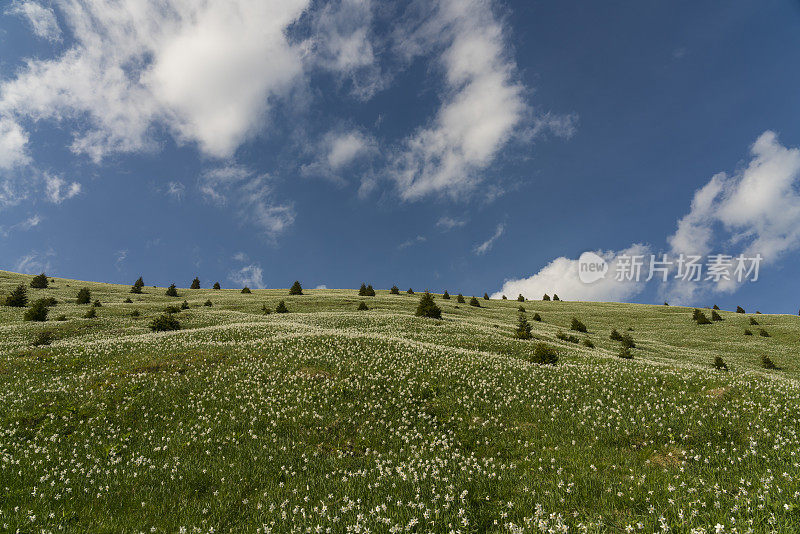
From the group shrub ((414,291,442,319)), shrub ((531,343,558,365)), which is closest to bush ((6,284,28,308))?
shrub ((414,291,442,319))

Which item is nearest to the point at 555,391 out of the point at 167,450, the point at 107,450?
the point at 167,450

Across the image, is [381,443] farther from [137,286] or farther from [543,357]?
[137,286]

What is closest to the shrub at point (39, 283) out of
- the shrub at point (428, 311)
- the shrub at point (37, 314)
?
the shrub at point (37, 314)

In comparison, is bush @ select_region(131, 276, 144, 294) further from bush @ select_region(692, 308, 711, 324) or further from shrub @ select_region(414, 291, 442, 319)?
bush @ select_region(692, 308, 711, 324)

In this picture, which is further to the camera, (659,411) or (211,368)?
(211,368)

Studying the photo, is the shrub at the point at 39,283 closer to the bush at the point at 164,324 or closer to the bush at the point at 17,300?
the bush at the point at 17,300

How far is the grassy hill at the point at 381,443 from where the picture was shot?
7312 millimetres

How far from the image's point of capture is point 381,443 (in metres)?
11.5

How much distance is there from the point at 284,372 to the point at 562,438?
12563mm

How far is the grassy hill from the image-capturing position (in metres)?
7.31

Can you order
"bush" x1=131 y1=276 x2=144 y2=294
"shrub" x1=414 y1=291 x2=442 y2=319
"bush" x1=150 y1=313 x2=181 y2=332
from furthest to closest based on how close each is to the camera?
1. "bush" x1=131 y1=276 x2=144 y2=294
2. "shrub" x1=414 y1=291 x2=442 y2=319
3. "bush" x1=150 y1=313 x2=181 y2=332

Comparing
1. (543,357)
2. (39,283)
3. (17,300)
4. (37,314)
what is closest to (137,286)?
(39,283)

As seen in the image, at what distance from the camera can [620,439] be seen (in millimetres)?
10680

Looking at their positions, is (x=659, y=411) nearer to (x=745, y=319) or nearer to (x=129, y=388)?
(x=129, y=388)
